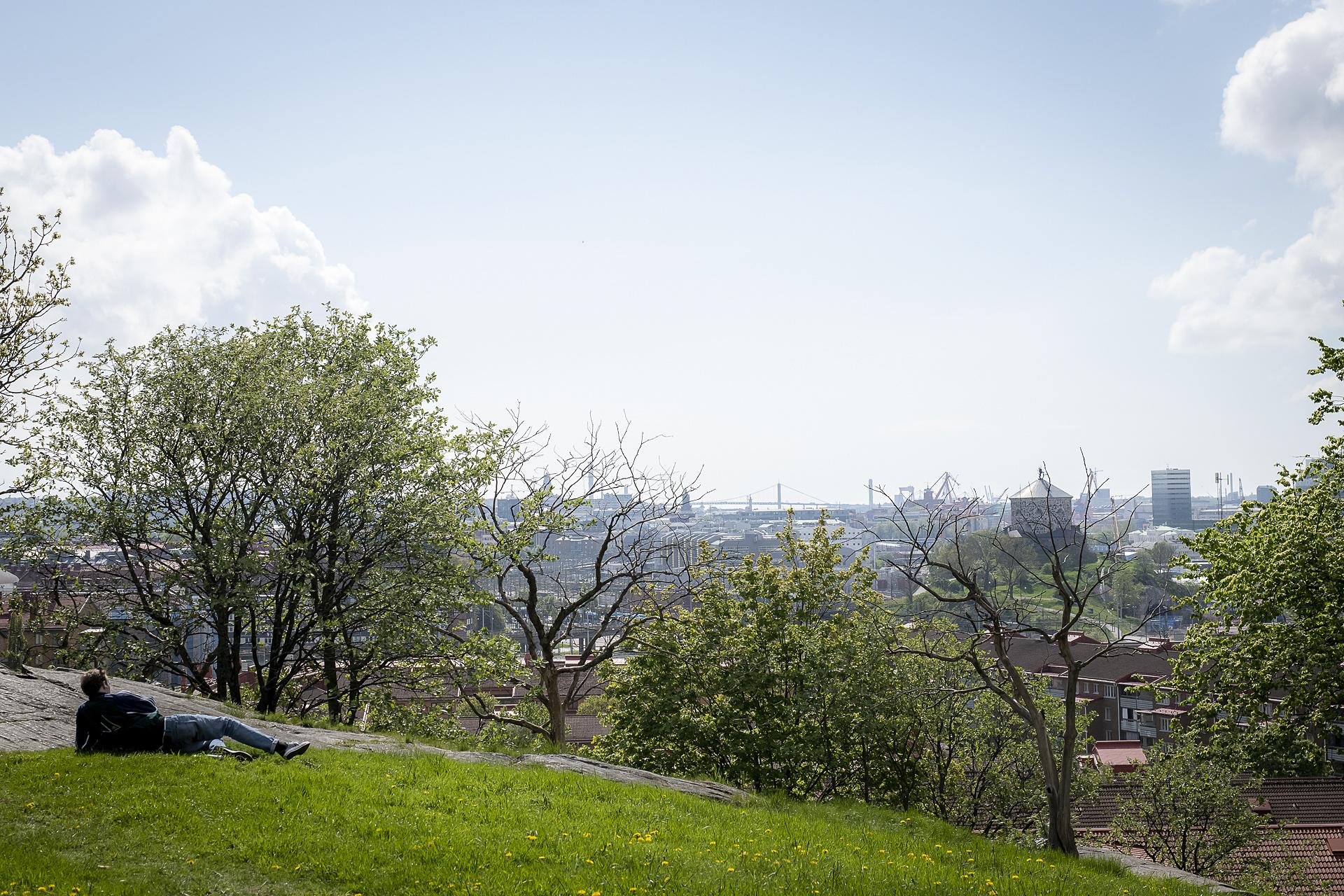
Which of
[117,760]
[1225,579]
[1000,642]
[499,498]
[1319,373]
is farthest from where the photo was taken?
[499,498]

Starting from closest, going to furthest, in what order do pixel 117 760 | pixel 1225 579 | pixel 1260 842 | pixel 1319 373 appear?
pixel 117 760 → pixel 1319 373 → pixel 1225 579 → pixel 1260 842

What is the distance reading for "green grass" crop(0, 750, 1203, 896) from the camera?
25.9 ft

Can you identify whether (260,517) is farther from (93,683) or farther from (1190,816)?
(1190,816)

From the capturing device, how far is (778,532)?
27141mm

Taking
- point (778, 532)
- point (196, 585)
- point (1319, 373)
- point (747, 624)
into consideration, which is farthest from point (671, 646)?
point (1319, 373)

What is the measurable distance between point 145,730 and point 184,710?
3.23 m

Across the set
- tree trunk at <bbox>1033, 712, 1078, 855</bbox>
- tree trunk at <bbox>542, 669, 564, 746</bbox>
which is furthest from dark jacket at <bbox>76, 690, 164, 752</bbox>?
tree trunk at <bbox>1033, 712, 1078, 855</bbox>

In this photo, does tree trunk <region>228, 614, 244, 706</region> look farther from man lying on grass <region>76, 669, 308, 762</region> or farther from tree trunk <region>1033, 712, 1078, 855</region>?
tree trunk <region>1033, 712, 1078, 855</region>

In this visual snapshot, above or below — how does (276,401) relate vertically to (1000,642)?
above

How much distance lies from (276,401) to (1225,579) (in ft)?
76.8

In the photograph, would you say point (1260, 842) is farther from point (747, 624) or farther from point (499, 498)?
point (499, 498)

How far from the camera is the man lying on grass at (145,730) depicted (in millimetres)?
11648

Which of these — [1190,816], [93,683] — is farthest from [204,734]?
[1190,816]

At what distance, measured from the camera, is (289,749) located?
12086 millimetres
